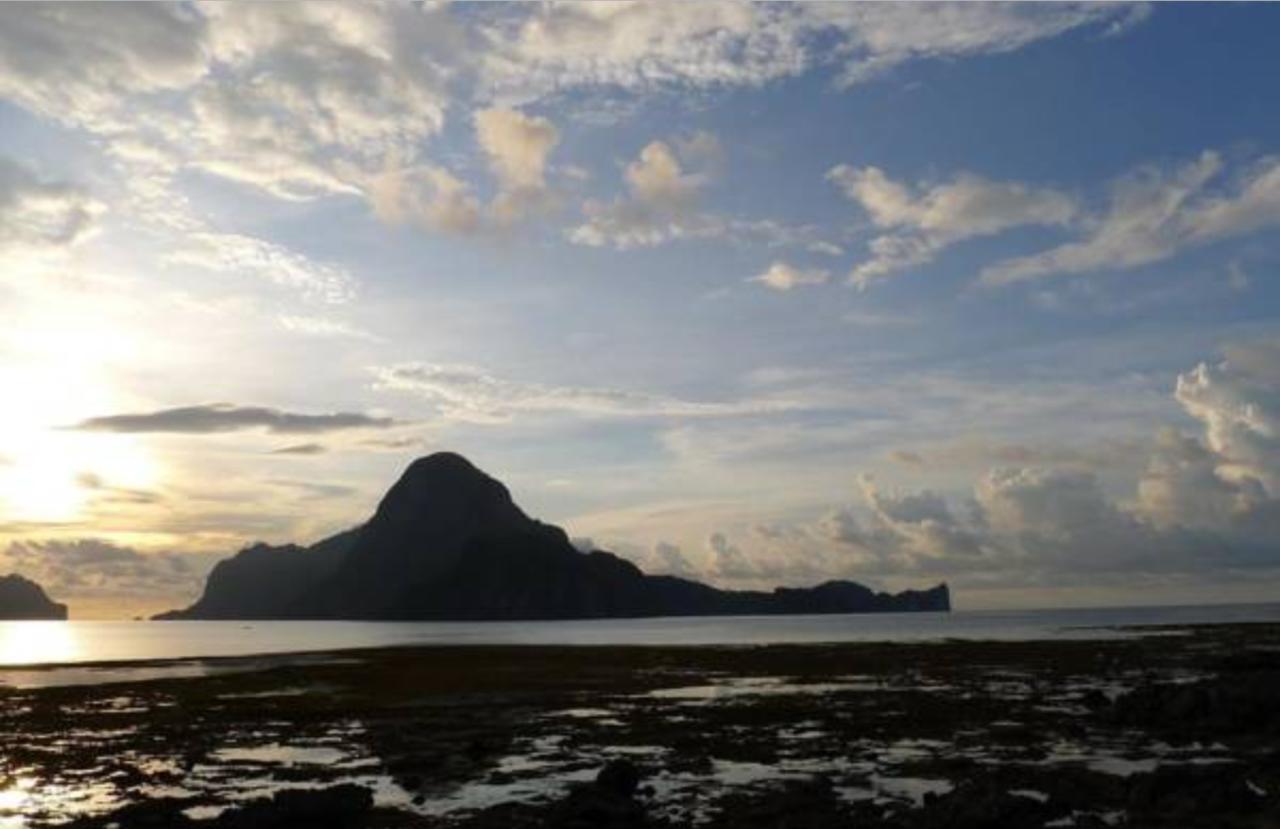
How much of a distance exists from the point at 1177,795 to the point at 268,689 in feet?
201

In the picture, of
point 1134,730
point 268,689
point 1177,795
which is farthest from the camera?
point 268,689

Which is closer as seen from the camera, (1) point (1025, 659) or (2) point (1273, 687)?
(2) point (1273, 687)

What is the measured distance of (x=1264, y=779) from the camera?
30984 mm

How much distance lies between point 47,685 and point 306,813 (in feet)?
220

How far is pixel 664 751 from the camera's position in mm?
40875

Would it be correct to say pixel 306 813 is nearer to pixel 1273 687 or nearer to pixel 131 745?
pixel 131 745

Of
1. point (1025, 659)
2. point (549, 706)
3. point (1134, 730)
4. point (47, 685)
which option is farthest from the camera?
point (1025, 659)

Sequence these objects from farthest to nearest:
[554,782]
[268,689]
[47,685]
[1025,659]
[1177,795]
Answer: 1. [1025,659]
2. [47,685]
3. [268,689]
4. [554,782]
5. [1177,795]

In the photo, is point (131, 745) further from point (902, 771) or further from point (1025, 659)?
point (1025, 659)

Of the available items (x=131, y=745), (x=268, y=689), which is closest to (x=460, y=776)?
(x=131, y=745)

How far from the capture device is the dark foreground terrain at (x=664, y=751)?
93.7ft

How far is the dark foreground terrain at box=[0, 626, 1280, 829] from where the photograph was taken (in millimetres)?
28562

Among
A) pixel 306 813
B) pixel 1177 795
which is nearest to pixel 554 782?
pixel 306 813

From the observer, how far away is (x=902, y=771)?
35344mm
